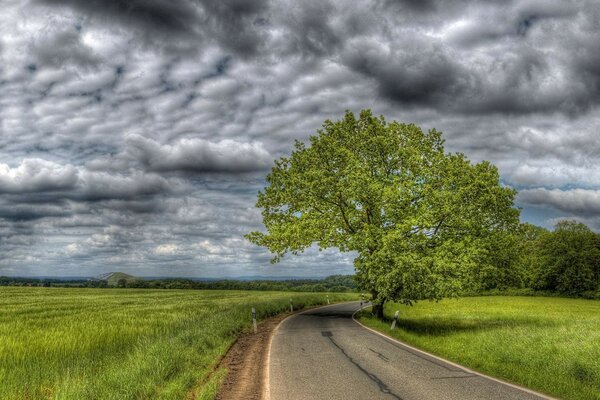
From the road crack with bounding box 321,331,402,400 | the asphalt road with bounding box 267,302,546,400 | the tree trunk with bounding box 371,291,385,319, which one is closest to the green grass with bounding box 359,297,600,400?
the asphalt road with bounding box 267,302,546,400

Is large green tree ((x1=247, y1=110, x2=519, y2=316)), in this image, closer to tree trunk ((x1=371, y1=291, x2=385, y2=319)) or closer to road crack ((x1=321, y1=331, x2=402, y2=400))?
tree trunk ((x1=371, y1=291, x2=385, y2=319))

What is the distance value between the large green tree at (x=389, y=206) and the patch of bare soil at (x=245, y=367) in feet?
26.8

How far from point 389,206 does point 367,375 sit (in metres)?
14.2

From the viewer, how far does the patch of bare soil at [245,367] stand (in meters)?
9.50

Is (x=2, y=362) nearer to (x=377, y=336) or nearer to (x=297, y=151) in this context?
(x=377, y=336)

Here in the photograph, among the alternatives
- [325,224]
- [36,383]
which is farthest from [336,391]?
[325,224]

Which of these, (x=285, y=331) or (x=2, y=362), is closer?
(x=2, y=362)

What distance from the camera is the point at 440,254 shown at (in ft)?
74.1

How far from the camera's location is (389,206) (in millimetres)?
23969

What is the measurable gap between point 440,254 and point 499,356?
26.2 feet

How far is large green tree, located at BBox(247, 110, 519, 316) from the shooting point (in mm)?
22625

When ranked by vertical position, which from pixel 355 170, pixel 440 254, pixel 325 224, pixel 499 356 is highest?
pixel 355 170

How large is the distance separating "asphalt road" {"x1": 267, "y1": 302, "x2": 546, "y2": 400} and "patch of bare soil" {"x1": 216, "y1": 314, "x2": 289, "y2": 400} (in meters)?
0.33

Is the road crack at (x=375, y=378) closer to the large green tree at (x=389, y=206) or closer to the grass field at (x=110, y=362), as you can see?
the grass field at (x=110, y=362)
